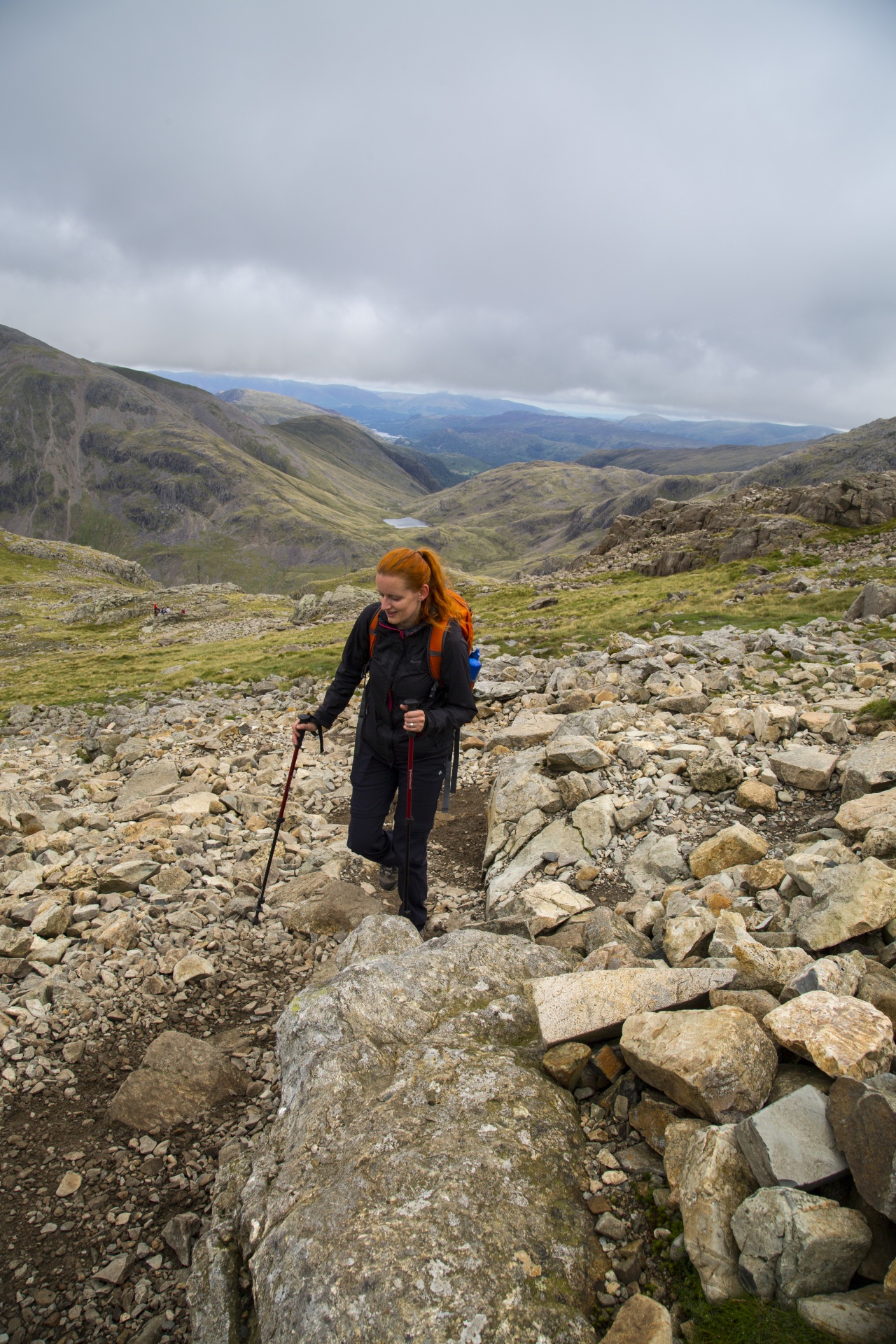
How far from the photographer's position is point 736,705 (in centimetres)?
1361

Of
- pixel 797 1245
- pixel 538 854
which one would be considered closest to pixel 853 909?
pixel 797 1245

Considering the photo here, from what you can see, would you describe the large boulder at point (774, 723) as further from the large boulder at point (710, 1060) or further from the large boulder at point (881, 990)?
the large boulder at point (710, 1060)

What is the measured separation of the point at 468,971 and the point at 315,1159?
197 centimetres

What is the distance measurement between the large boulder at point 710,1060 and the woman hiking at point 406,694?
362 cm

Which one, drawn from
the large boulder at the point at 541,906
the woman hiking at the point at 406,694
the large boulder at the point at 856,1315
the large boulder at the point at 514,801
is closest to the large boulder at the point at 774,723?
the large boulder at the point at 514,801

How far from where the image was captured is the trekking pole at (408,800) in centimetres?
705

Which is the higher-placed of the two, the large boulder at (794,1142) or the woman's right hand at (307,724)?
the woman's right hand at (307,724)

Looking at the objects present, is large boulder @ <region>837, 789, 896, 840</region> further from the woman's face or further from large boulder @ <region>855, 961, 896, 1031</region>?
the woman's face

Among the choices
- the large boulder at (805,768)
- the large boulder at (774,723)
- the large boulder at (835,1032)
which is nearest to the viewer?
the large boulder at (835,1032)

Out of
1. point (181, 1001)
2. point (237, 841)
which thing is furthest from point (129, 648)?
point (181, 1001)

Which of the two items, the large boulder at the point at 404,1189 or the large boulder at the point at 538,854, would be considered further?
the large boulder at the point at 538,854

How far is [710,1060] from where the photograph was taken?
3748 millimetres

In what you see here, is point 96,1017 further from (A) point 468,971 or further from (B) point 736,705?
(B) point 736,705

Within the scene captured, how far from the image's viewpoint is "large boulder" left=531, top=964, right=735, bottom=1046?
4516 mm
